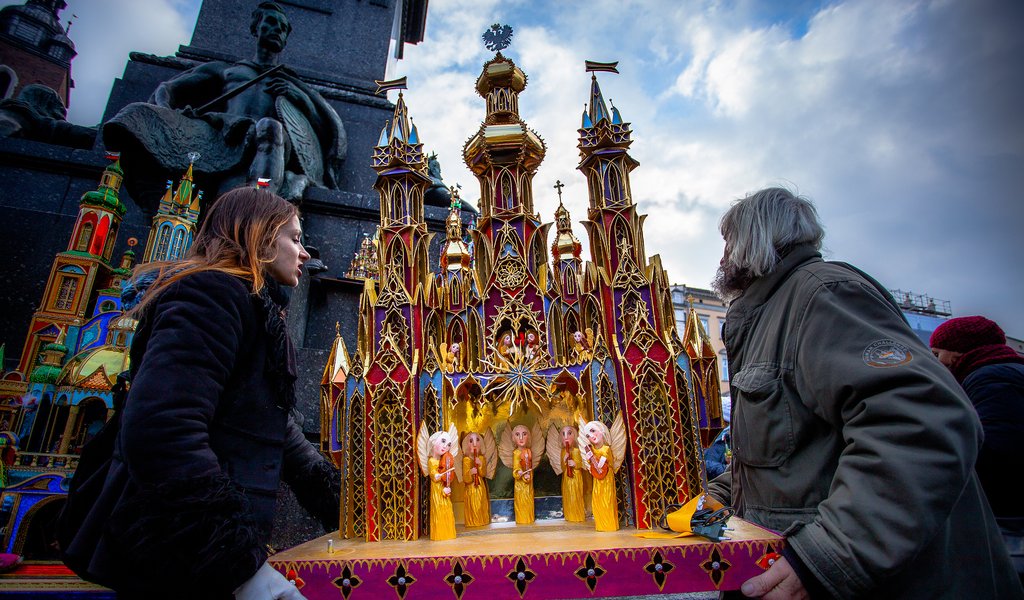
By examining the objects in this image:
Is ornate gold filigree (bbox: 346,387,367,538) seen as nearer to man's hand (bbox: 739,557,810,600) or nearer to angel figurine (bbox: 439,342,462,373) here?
angel figurine (bbox: 439,342,462,373)

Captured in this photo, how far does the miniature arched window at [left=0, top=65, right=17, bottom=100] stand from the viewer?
2200cm

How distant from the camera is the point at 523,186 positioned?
415 centimetres

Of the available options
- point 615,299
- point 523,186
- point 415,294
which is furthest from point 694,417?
point 523,186

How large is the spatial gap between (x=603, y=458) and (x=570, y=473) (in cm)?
43

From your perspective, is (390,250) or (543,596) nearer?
(543,596)

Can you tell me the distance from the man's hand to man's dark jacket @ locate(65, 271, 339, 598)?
6.51ft

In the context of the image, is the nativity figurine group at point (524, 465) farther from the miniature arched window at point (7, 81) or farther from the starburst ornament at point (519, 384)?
the miniature arched window at point (7, 81)

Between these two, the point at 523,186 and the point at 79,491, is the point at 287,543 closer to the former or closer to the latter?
the point at 79,491

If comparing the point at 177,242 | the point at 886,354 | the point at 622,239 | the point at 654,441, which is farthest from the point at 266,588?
the point at 177,242

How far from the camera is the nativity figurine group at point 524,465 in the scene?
294 cm

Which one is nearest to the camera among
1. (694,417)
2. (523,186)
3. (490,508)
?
(694,417)

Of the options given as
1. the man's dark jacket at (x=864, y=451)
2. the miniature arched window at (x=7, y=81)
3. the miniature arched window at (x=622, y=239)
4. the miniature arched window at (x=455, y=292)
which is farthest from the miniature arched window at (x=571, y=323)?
the miniature arched window at (x=7, y=81)

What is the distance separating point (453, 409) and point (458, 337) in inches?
24.8

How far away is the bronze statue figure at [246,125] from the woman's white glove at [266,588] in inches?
231
